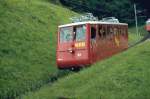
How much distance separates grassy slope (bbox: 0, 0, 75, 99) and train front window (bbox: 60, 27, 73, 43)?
1.79 meters

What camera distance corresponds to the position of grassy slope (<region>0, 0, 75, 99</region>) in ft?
85.8

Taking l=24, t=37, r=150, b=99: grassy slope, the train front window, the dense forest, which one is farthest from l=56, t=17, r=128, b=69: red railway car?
the dense forest

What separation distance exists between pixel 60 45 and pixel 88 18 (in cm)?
189

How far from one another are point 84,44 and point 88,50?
1.35ft

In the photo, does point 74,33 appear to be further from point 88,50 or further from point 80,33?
point 88,50

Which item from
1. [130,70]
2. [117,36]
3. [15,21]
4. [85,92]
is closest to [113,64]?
[130,70]

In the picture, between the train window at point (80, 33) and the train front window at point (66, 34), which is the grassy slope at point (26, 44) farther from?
the train window at point (80, 33)

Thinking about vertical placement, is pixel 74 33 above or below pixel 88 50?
above

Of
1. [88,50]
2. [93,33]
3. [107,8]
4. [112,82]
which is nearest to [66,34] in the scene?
[93,33]

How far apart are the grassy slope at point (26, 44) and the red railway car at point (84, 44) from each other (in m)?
1.33

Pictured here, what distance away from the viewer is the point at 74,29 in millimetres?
27312

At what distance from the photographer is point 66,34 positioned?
91.8ft

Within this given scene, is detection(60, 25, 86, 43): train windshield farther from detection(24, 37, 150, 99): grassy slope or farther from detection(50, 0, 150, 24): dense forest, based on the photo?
detection(50, 0, 150, 24): dense forest

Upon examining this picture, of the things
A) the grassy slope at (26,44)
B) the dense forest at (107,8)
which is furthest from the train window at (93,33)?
the dense forest at (107,8)
